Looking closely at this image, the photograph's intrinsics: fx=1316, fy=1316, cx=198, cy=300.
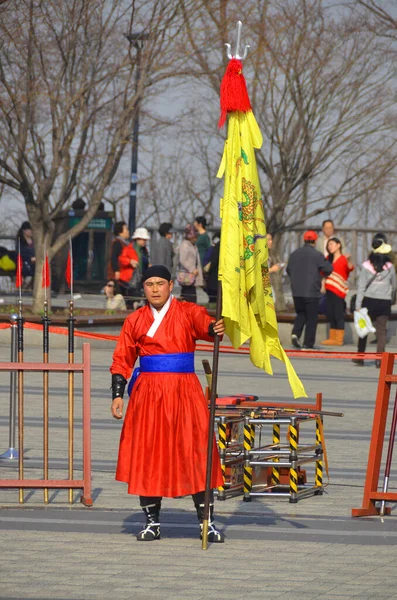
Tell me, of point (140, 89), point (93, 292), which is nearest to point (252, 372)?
point (140, 89)

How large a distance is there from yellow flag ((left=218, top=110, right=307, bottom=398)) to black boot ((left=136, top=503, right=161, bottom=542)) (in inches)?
40.4

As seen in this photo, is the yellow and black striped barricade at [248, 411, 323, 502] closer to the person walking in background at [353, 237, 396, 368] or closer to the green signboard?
the person walking in background at [353, 237, 396, 368]

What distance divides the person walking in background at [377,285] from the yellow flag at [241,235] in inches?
413

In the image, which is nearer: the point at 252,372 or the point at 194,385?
the point at 194,385

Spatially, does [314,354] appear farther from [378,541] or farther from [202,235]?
[202,235]

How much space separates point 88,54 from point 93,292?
1166 centimetres

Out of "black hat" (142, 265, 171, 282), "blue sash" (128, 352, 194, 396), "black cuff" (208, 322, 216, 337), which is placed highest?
"black hat" (142, 265, 171, 282)

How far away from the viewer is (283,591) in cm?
601

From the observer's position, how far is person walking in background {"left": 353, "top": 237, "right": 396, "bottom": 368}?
17828 mm

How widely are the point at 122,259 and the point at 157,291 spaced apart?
46.3 feet

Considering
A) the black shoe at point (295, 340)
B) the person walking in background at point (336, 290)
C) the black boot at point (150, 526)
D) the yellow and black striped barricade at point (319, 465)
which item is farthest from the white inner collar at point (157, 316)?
the person walking in background at point (336, 290)

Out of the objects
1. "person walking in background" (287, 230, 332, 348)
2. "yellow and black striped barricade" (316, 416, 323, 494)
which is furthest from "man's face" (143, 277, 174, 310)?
"person walking in background" (287, 230, 332, 348)

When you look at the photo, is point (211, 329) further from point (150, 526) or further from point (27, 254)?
point (27, 254)

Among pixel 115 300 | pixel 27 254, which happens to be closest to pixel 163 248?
pixel 115 300
